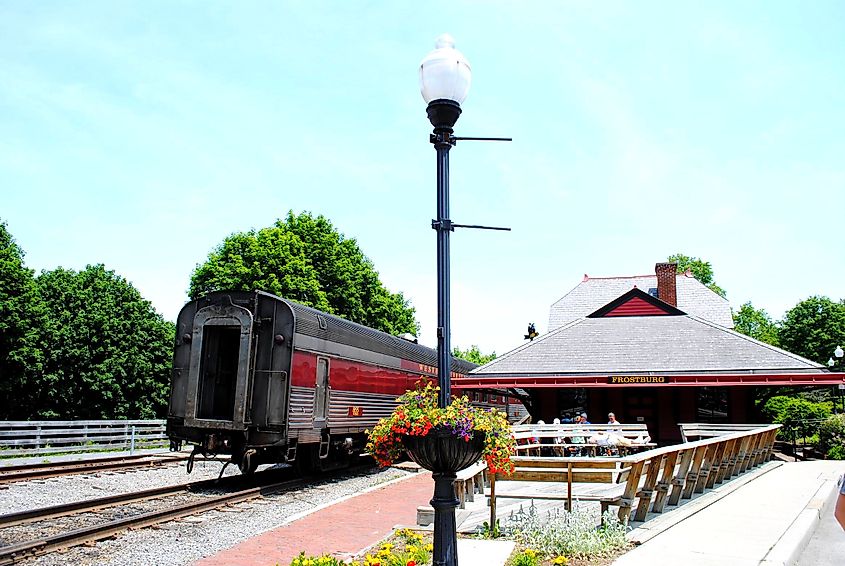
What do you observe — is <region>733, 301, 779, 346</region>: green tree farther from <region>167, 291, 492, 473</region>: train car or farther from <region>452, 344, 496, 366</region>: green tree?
<region>167, 291, 492, 473</region>: train car

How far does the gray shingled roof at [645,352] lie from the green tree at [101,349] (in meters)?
22.1

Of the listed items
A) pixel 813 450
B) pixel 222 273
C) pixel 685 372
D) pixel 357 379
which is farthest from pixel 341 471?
pixel 222 273

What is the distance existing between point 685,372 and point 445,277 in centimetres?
1604

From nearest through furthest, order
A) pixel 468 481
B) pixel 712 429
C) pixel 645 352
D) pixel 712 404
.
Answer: pixel 468 481
pixel 712 429
pixel 712 404
pixel 645 352

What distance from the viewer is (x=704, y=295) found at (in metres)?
35.5

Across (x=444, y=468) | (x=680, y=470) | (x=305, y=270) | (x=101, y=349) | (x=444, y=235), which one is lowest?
(x=680, y=470)

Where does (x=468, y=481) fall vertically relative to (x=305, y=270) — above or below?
below

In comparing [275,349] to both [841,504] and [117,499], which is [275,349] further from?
[841,504]

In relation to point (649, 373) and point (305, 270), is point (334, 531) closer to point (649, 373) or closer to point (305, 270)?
point (649, 373)

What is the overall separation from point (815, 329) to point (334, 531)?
65.5 meters

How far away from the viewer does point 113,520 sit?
9422 millimetres

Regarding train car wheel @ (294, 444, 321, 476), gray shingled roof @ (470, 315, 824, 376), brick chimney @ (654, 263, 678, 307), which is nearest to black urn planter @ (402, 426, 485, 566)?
train car wheel @ (294, 444, 321, 476)

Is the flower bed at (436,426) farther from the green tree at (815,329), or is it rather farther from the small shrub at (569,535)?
the green tree at (815,329)

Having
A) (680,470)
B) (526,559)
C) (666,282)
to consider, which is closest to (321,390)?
(680,470)
